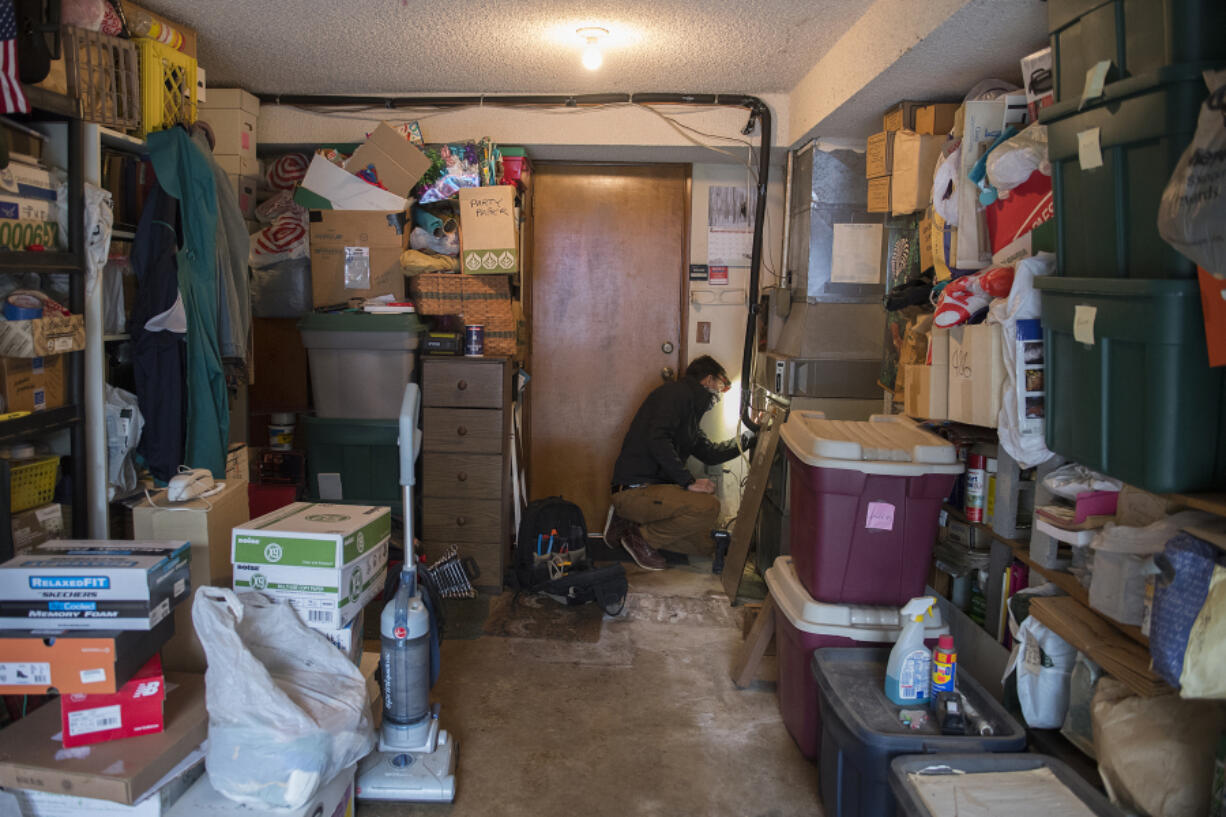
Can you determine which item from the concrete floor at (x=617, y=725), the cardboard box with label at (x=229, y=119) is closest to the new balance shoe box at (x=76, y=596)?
the concrete floor at (x=617, y=725)

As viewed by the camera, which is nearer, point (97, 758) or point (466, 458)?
point (97, 758)

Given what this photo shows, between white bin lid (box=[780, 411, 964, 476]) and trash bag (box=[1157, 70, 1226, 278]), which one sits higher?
trash bag (box=[1157, 70, 1226, 278])

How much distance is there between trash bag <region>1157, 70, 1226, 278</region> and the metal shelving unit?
8.66 feet

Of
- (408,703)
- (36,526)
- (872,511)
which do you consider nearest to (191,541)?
(36,526)

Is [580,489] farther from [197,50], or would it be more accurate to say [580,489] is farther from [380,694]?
[197,50]

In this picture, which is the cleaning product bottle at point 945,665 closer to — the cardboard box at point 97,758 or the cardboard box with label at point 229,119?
the cardboard box at point 97,758

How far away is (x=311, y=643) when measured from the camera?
2.15 metres

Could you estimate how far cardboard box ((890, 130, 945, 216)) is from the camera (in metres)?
3.05

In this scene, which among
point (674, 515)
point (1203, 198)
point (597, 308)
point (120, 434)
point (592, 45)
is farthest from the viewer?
point (597, 308)

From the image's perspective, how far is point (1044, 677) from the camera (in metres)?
2.13

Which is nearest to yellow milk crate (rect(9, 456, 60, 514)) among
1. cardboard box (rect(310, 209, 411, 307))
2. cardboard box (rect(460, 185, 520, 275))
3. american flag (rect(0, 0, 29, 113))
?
american flag (rect(0, 0, 29, 113))

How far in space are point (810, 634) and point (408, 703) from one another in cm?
115

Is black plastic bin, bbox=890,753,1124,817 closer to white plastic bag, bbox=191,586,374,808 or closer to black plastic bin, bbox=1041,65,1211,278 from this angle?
black plastic bin, bbox=1041,65,1211,278

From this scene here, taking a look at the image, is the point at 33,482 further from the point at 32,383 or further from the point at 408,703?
the point at 408,703
